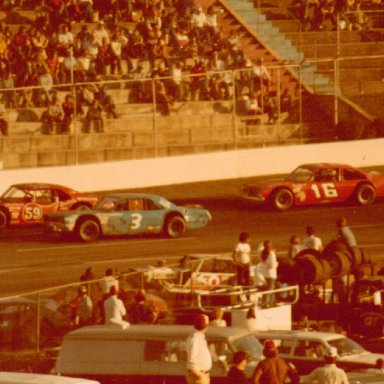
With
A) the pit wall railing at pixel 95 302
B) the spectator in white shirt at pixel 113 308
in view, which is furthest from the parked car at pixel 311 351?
the pit wall railing at pixel 95 302

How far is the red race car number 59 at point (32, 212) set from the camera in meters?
34.0

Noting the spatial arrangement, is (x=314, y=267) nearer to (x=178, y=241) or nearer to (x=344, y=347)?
(x=344, y=347)

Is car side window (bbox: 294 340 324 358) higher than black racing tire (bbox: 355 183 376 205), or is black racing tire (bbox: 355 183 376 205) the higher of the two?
black racing tire (bbox: 355 183 376 205)

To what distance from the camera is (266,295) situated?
23906 mm

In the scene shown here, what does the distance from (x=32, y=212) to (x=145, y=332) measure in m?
15.3

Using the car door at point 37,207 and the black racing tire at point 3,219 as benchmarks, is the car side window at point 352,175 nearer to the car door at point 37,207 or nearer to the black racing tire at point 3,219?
the car door at point 37,207

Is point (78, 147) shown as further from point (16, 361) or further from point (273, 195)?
point (16, 361)

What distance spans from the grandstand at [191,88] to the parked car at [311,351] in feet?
66.7

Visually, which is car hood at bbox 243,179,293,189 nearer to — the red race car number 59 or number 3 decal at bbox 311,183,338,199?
number 3 decal at bbox 311,183,338,199

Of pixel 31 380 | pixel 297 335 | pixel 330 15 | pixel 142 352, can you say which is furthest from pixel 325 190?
pixel 31 380

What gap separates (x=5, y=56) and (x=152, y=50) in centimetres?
506

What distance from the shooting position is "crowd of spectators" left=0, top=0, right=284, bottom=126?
41.1 metres

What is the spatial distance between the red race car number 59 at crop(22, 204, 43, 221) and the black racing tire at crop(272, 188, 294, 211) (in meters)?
5.82

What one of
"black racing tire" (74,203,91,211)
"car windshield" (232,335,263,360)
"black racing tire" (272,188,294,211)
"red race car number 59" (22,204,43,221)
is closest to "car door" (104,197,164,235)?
"black racing tire" (74,203,91,211)
